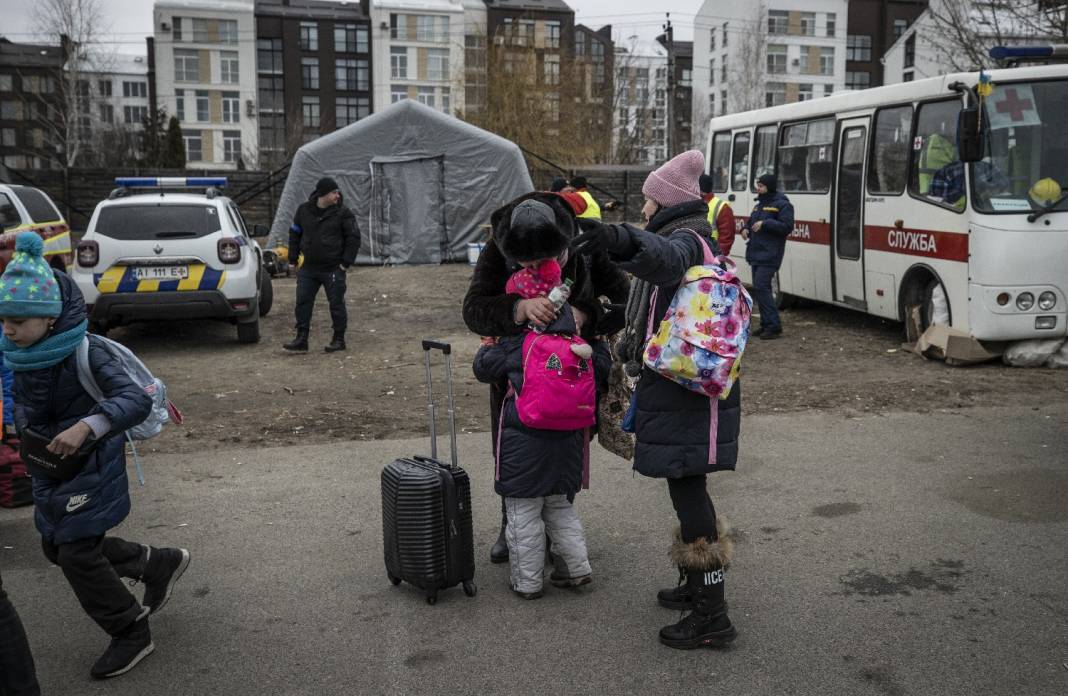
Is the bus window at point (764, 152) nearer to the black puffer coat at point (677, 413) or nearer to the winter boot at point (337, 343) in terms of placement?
the winter boot at point (337, 343)

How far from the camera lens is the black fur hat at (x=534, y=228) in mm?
4121

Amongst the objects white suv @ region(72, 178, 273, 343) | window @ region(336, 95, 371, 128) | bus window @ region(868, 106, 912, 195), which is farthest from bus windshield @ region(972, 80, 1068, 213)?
window @ region(336, 95, 371, 128)

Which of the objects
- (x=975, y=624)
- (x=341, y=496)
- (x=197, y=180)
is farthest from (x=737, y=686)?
(x=197, y=180)

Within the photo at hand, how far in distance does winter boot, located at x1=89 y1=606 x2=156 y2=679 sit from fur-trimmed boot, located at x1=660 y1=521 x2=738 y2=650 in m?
2.00

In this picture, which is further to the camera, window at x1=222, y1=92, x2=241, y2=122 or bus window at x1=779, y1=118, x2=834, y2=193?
window at x1=222, y1=92, x2=241, y2=122

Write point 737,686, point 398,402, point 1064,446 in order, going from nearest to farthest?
point 737,686 → point 1064,446 → point 398,402

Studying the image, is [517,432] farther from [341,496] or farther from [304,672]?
[341,496]

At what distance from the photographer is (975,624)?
4223 mm

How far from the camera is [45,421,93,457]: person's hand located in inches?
144

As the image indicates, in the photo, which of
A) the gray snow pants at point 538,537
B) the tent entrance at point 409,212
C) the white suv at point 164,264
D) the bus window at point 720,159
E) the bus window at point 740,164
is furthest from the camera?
the tent entrance at point 409,212

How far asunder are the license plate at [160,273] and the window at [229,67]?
244 feet

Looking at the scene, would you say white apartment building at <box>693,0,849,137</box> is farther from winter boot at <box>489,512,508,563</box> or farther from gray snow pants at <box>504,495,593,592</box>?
gray snow pants at <box>504,495,593,592</box>

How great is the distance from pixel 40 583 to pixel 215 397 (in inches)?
179

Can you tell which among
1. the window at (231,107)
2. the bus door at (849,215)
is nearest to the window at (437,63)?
the window at (231,107)
